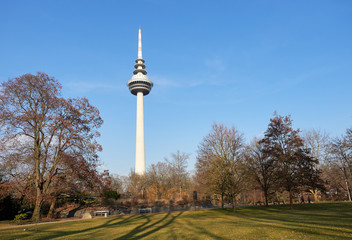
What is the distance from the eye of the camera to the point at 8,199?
23.3 metres

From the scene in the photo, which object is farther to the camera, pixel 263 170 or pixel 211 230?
pixel 263 170

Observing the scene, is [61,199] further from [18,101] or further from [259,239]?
[259,239]

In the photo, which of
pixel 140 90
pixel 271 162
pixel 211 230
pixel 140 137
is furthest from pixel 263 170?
pixel 140 90

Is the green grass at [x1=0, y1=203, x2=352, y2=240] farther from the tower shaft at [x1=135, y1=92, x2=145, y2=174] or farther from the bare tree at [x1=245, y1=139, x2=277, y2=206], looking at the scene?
the tower shaft at [x1=135, y1=92, x2=145, y2=174]

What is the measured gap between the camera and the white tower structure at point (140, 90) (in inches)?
3223

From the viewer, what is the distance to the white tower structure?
8188 centimetres

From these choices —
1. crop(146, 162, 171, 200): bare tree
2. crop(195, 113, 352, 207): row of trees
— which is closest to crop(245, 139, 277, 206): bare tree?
crop(195, 113, 352, 207): row of trees

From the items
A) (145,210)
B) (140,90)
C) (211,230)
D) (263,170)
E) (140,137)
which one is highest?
(140,90)

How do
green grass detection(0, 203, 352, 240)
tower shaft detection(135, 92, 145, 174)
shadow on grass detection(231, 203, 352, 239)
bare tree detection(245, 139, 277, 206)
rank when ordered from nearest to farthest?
shadow on grass detection(231, 203, 352, 239)
green grass detection(0, 203, 352, 240)
bare tree detection(245, 139, 277, 206)
tower shaft detection(135, 92, 145, 174)

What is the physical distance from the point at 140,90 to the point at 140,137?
19.9 m

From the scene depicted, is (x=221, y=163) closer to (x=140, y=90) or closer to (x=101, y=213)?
(x=101, y=213)

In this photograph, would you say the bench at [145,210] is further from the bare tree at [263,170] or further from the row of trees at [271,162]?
the bare tree at [263,170]

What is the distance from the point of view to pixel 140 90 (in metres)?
91.5

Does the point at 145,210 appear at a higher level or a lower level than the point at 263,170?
lower
